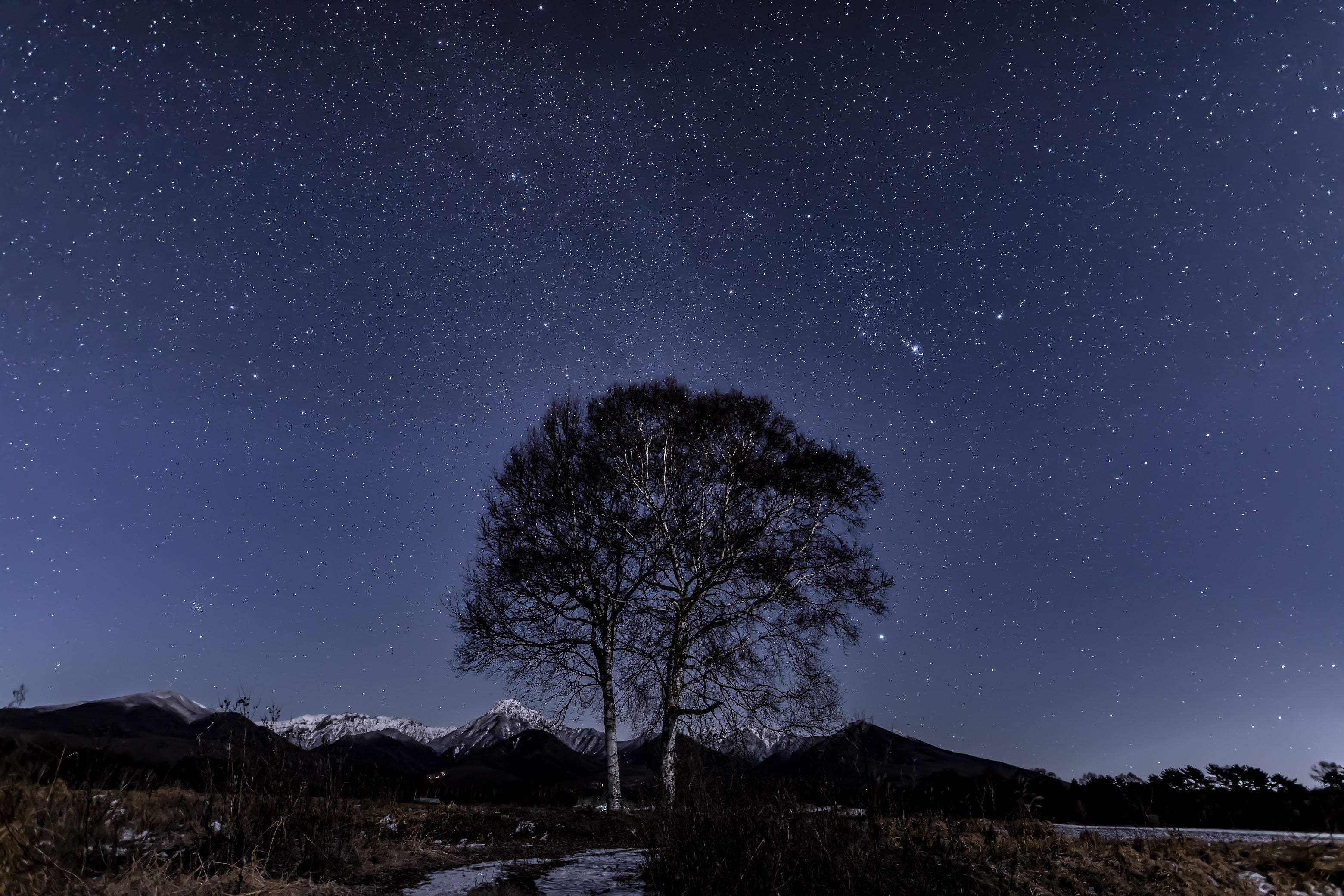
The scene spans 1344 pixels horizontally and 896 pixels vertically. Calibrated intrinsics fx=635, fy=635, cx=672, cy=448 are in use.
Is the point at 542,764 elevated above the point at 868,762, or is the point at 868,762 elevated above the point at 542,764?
the point at 868,762

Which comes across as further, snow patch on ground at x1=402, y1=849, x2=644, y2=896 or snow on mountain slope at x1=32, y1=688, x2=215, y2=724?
snow on mountain slope at x1=32, y1=688, x2=215, y2=724

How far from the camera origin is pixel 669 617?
597 inches

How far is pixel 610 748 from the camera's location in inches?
565

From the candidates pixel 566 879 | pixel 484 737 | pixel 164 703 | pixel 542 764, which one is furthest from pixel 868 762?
pixel 484 737

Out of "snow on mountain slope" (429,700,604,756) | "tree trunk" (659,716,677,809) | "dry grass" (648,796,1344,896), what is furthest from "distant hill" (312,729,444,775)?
"dry grass" (648,796,1344,896)

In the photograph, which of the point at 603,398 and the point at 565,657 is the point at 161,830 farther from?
the point at 603,398

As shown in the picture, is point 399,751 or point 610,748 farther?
point 399,751

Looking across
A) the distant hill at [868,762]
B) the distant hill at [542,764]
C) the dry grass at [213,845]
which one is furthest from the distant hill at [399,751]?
the dry grass at [213,845]

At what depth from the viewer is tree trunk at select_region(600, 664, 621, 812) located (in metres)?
14.0

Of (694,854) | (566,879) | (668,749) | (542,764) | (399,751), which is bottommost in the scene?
(399,751)

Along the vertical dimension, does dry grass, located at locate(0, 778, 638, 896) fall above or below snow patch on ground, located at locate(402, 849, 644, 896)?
above

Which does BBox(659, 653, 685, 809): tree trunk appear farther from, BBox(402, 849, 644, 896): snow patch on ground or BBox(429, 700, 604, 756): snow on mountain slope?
BBox(429, 700, 604, 756): snow on mountain slope

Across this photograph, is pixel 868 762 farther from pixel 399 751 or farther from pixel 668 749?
pixel 399 751

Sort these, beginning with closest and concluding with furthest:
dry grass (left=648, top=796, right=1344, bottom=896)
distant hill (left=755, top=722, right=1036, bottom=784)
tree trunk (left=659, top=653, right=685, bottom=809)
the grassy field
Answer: the grassy field < dry grass (left=648, top=796, right=1344, bottom=896) < distant hill (left=755, top=722, right=1036, bottom=784) < tree trunk (left=659, top=653, right=685, bottom=809)
